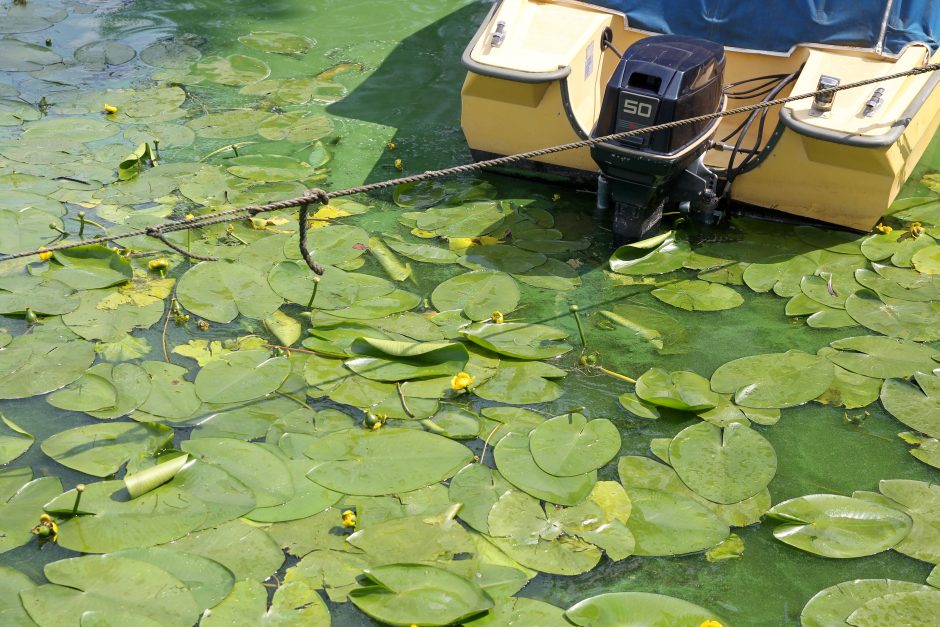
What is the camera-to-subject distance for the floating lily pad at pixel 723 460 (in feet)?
8.88

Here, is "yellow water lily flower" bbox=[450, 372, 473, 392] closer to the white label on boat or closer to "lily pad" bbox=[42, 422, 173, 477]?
"lily pad" bbox=[42, 422, 173, 477]

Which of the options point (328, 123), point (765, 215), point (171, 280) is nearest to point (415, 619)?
point (171, 280)

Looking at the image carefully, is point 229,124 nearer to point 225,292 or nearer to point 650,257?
point 225,292

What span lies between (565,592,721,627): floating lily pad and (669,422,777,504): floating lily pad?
1.33 ft

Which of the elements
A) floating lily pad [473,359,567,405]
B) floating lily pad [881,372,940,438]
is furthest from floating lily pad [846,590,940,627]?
floating lily pad [473,359,567,405]

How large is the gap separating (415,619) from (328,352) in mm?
1139

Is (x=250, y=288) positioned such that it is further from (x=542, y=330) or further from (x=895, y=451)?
→ (x=895, y=451)

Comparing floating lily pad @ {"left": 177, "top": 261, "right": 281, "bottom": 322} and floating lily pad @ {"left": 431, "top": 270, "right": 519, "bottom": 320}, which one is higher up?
floating lily pad @ {"left": 431, "top": 270, "right": 519, "bottom": 320}

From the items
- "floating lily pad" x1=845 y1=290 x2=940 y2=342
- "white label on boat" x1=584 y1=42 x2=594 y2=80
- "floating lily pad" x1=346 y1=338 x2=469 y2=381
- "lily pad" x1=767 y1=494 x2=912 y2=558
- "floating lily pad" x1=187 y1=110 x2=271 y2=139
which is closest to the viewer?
"lily pad" x1=767 y1=494 x2=912 y2=558

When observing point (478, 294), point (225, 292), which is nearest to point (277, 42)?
point (225, 292)

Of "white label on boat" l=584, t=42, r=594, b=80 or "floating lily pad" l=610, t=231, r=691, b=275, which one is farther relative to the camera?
"white label on boat" l=584, t=42, r=594, b=80

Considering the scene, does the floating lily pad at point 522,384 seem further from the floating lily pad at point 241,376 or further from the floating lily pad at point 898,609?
the floating lily pad at point 898,609

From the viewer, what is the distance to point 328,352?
10.5ft

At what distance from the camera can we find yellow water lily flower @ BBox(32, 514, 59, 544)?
2467 millimetres
